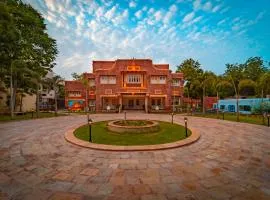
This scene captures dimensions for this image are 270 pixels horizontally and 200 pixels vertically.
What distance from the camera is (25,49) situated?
66.9ft

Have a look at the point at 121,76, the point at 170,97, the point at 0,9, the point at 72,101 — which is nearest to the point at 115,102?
the point at 121,76

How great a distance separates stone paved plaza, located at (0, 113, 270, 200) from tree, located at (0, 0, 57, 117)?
1448 cm

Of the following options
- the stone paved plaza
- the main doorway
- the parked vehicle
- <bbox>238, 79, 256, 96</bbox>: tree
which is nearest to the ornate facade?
the main doorway

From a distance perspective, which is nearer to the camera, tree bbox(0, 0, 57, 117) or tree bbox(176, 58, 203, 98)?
tree bbox(0, 0, 57, 117)

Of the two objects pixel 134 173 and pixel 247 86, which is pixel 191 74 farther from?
pixel 134 173

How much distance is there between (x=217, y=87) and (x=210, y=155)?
104ft

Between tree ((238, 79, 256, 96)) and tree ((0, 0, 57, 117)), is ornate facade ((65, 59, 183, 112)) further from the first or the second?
tree ((238, 79, 256, 96))

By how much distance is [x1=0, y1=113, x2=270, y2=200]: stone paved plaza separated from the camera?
3.92 m

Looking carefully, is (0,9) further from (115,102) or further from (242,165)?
(115,102)

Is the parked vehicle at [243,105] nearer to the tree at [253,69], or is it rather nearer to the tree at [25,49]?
the tree at [253,69]

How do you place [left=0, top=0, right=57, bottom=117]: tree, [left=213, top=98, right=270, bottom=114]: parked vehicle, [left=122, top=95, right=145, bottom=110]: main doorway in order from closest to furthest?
[left=0, top=0, right=57, bottom=117]: tree < [left=213, top=98, right=270, bottom=114]: parked vehicle < [left=122, top=95, right=145, bottom=110]: main doorway

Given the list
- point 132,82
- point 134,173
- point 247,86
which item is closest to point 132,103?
point 132,82

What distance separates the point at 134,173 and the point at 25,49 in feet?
73.8

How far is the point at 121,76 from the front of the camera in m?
33.1
